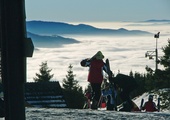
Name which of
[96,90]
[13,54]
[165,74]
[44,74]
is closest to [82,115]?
[96,90]

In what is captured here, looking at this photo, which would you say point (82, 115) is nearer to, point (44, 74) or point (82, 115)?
point (82, 115)

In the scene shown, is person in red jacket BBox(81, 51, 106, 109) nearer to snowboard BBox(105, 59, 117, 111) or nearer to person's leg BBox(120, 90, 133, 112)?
snowboard BBox(105, 59, 117, 111)

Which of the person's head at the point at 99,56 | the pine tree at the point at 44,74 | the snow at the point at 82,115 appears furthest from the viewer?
the pine tree at the point at 44,74

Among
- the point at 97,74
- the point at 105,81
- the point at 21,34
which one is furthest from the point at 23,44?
the point at 105,81

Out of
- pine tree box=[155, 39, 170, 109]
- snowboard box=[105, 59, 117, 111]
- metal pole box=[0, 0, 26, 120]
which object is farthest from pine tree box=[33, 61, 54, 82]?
metal pole box=[0, 0, 26, 120]

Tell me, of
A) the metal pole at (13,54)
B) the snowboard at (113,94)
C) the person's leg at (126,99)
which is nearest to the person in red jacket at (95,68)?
the snowboard at (113,94)

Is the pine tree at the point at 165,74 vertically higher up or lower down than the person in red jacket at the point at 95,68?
lower down

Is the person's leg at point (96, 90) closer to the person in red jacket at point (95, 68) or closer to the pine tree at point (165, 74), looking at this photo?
the person in red jacket at point (95, 68)

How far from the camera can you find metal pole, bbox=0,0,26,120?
3.30 metres

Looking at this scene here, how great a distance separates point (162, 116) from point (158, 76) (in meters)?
39.1

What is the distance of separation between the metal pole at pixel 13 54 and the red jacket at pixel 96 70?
6.74 metres

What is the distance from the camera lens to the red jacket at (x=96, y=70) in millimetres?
10188

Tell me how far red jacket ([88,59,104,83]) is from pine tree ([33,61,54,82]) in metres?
72.6

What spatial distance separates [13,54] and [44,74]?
8361cm
